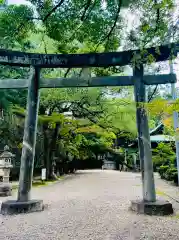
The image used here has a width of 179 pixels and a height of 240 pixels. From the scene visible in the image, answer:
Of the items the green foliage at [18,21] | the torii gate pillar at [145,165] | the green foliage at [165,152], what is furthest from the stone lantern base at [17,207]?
the green foliage at [165,152]

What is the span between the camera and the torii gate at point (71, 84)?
582 centimetres

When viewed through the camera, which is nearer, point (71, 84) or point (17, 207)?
point (17, 207)

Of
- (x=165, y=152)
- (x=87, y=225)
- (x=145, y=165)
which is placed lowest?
(x=87, y=225)

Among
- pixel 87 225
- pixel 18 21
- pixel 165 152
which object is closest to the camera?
pixel 87 225

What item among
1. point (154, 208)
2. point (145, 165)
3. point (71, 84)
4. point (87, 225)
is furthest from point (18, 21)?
point (154, 208)

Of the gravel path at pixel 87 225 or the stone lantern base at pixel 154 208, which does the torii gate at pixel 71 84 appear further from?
the gravel path at pixel 87 225

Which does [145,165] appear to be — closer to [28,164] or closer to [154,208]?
[154,208]

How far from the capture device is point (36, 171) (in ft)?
55.6

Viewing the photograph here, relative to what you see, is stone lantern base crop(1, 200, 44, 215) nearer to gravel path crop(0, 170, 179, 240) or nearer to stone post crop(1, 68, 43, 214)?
stone post crop(1, 68, 43, 214)

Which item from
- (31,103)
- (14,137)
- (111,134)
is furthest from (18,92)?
(31,103)

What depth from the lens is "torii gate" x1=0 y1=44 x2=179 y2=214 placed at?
5824 millimetres

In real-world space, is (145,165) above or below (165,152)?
below

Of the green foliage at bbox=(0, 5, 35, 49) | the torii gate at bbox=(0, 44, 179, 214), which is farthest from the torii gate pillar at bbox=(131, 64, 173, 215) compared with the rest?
the green foliage at bbox=(0, 5, 35, 49)

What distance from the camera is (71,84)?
6.46 meters
